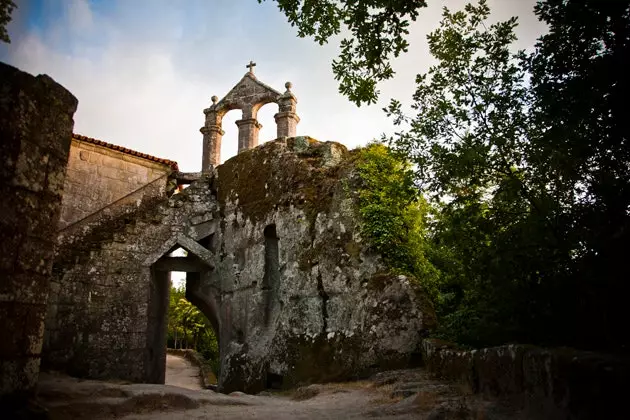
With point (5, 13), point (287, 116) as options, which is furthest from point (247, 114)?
point (5, 13)

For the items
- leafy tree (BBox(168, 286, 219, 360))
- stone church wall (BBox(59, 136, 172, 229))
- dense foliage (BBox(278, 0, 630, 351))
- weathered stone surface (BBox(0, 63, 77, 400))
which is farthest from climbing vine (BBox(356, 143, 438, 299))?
leafy tree (BBox(168, 286, 219, 360))

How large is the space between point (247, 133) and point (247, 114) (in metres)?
0.87

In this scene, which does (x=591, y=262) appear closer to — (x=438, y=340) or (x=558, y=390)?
(x=558, y=390)

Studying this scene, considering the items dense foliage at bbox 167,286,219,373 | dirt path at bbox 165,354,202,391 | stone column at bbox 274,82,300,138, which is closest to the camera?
stone column at bbox 274,82,300,138

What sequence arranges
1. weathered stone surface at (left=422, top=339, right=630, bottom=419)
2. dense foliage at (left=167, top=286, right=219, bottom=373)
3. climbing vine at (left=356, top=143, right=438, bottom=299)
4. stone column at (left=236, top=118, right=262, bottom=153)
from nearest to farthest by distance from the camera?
weathered stone surface at (left=422, top=339, right=630, bottom=419), climbing vine at (left=356, top=143, right=438, bottom=299), stone column at (left=236, top=118, right=262, bottom=153), dense foliage at (left=167, top=286, right=219, bottom=373)

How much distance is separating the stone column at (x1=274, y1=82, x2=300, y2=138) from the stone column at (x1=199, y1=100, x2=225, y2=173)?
2572mm

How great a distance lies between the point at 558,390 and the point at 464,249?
3066 millimetres

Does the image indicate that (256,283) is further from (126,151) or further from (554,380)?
(126,151)

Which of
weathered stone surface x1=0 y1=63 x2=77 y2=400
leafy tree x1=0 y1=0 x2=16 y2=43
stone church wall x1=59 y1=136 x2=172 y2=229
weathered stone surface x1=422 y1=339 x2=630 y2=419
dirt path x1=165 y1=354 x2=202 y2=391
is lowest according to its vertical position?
dirt path x1=165 y1=354 x2=202 y2=391

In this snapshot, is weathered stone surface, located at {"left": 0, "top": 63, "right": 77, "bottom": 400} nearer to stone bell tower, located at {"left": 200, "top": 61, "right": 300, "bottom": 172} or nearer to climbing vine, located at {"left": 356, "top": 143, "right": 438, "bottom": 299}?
climbing vine, located at {"left": 356, "top": 143, "right": 438, "bottom": 299}

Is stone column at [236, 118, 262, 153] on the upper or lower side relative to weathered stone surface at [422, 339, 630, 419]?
upper

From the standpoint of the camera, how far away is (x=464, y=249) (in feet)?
19.9

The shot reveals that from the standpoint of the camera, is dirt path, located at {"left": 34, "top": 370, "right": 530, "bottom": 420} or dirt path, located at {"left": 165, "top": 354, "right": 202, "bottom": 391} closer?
dirt path, located at {"left": 34, "top": 370, "right": 530, "bottom": 420}

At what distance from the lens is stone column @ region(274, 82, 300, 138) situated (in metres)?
17.2
